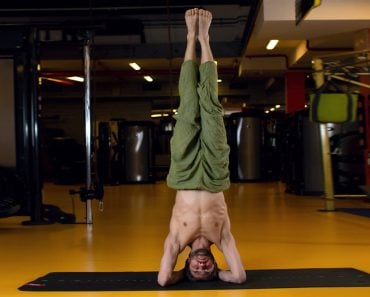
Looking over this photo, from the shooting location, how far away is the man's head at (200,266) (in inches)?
118

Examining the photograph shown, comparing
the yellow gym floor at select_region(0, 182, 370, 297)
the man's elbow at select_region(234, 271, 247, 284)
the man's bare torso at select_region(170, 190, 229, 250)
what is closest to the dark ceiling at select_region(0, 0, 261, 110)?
the yellow gym floor at select_region(0, 182, 370, 297)

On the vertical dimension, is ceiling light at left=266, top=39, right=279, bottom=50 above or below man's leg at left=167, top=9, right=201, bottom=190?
above

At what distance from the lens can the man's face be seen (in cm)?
300

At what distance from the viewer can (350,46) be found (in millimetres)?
10922


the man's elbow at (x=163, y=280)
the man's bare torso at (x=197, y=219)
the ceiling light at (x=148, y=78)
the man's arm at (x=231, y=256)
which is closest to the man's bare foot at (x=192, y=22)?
the man's bare torso at (x=197, y=219)

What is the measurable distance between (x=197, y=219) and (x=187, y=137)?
0.46 metres

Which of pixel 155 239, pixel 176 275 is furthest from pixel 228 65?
pixel 176 275

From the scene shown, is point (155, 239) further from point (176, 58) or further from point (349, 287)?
point (176, 58)

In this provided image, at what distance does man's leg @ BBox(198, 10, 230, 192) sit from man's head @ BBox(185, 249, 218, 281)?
0.36 metres

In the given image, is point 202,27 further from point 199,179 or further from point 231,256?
point 231,256

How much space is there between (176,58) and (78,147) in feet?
15.9

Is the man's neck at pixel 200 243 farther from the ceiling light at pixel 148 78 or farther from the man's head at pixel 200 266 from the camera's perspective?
the ceiling light at pixel 148 78

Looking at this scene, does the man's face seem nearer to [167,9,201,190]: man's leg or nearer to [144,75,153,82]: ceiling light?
[167,9,201,190]: man's leg

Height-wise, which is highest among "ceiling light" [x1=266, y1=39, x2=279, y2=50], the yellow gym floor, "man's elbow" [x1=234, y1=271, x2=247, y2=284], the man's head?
"ceiling light" [x1=266, y1=39, x2=279, y2=50]
